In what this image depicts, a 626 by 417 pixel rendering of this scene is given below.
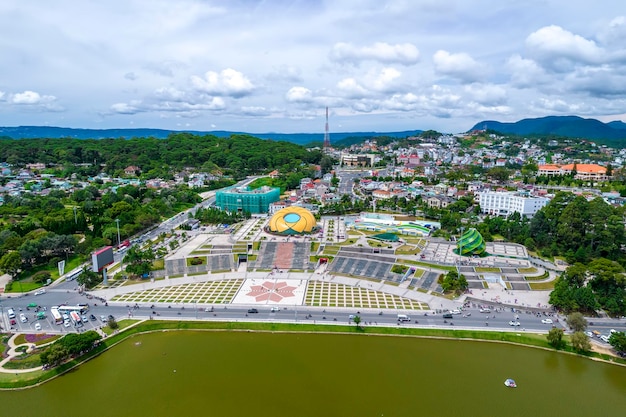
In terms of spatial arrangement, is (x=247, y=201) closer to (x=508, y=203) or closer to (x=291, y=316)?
(x=291, y=316)

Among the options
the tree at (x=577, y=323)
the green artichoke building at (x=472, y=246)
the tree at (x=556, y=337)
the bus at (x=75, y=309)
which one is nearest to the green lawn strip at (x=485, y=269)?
the green artichoke building at (x=472, y=246)

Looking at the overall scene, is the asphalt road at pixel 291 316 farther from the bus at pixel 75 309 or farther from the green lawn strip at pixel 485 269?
the green lawn strip at pixel 485 269

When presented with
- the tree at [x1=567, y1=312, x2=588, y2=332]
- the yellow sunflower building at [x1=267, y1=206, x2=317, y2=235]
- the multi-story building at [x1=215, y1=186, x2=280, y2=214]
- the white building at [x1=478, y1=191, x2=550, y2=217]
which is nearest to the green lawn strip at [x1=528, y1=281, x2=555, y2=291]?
the tree at [x1=567, y1=312, x2=588, y2=332]

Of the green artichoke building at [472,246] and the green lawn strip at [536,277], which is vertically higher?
the green artichoke building at [472,246]

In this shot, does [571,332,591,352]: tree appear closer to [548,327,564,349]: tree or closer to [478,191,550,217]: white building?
[548,327,564,349]: tree

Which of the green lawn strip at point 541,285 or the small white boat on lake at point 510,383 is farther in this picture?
the green lawn strip at point 541,285

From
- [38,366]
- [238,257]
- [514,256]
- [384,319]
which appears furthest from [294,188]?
[38,366]

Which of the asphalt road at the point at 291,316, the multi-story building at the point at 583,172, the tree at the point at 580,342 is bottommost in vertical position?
the asphalt road at the point at 291,316

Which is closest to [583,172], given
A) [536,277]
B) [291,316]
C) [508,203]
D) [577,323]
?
[508,203]
